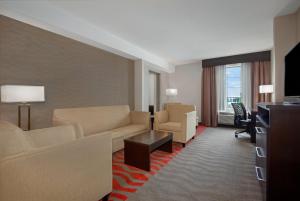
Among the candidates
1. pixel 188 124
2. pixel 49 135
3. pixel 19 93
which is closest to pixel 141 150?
pixel 49 135

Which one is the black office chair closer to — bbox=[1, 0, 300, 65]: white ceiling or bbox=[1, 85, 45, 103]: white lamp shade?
bbox=[1, 0, 300, 65]: white ceiling

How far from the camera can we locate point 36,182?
103 centimetres

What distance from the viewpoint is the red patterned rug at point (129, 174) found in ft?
5.82

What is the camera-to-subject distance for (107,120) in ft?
10.8

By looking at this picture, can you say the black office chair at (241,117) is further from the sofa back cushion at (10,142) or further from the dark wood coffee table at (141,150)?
the sofa back cushion at (10,142)

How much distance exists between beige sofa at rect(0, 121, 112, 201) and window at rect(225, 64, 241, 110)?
5313mm

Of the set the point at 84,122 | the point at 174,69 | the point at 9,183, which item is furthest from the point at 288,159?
the point at 174,69

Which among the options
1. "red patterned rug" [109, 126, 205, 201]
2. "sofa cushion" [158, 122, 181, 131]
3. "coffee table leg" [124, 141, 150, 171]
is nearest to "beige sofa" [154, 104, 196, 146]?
"sofa cushion" [158, 122, 181, 131]

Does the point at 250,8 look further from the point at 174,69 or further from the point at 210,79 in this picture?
the point at 174,69

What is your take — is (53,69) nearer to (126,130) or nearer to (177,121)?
(126,130)

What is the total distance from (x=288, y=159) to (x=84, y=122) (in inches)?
112

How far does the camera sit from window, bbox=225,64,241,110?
5.47m

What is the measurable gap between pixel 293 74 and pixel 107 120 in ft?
10.2

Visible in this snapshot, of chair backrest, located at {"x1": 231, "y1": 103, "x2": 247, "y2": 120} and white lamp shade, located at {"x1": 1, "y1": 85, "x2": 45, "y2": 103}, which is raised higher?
white lamp shade, located at {"x1": 1, "y1": 85, "x2": 45, "y2": 103}
